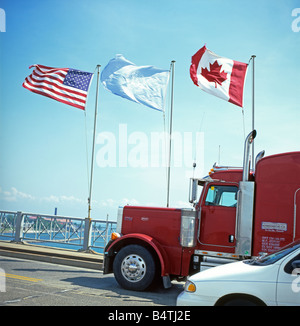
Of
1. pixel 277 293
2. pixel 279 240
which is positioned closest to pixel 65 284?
pixel 279 240

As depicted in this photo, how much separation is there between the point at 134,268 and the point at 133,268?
0.02 meters

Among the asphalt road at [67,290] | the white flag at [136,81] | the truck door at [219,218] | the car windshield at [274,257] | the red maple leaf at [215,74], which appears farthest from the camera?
the white flag at [136,81]

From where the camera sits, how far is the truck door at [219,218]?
324 inches

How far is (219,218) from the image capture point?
8359 millimetres

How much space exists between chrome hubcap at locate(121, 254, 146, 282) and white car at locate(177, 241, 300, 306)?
3302 millimetres

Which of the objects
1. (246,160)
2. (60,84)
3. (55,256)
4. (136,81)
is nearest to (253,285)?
(246,160)

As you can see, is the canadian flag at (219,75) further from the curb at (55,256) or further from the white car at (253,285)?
the white car at (253,285)

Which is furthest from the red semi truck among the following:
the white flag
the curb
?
the white flag

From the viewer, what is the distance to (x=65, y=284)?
333 inches

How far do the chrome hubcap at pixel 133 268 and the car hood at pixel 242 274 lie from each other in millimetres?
3294

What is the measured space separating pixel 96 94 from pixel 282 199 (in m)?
11.9

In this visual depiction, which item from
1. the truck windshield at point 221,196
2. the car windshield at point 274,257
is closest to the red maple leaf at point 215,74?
the truck windshield at point 221,196

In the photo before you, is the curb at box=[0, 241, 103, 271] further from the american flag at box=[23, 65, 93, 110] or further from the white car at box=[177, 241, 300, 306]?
the white car at box=[177, 241, 300, 306]

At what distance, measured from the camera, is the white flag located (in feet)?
51.1
